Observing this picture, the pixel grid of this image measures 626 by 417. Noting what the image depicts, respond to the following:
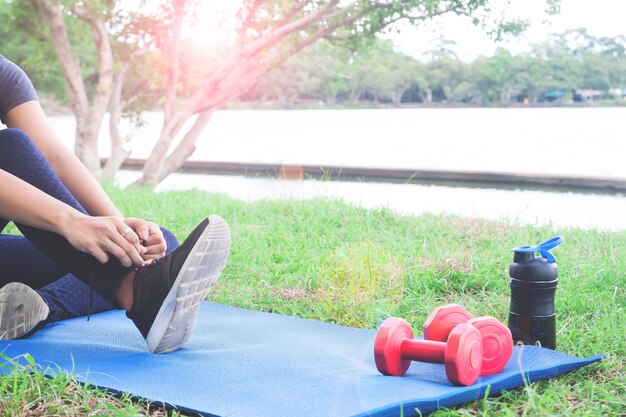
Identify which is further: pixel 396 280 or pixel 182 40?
pixel 182 40

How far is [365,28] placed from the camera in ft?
21.3

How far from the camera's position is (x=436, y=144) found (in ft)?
43.7

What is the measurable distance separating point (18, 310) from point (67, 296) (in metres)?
0.22

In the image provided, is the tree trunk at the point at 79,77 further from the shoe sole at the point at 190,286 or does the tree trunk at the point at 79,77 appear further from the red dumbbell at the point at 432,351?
the red dumbbell at the point at 432,351

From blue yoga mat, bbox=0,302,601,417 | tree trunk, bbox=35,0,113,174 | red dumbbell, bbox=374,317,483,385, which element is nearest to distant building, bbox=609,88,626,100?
tree trunk, bbox=35,0,113,174

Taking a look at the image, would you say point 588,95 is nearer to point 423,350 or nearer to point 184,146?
point 184,146

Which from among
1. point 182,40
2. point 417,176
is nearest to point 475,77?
point 417,176

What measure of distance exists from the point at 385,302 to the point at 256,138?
13.8 metres

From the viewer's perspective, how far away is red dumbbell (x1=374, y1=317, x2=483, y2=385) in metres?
1.30

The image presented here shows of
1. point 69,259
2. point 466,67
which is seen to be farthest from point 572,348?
point 466,67

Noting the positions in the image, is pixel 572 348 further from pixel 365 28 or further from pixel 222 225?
pixel 365 28

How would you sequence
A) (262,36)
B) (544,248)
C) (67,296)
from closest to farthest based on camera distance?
(544,248) < (67,296) < (262,36)

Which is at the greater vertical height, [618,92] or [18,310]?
[18,310]

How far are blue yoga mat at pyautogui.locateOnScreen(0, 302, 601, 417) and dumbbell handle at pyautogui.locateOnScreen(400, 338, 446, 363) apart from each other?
49 millimetres
